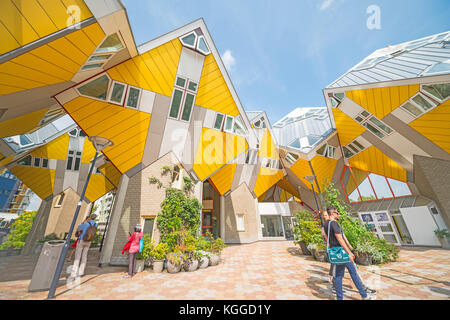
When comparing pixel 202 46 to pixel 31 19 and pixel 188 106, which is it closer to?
pixel 188 106

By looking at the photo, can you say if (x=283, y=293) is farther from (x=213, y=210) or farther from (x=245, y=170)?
(x=213, y=210)

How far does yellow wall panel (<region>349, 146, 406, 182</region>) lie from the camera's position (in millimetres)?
13523

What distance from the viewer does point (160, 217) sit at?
852 centimetres

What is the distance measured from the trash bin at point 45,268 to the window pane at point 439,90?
1708cm

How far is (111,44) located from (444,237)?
828 inches

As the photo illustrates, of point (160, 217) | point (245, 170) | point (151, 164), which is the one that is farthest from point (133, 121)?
point (245, 170)

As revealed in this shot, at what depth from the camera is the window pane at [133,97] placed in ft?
26.1

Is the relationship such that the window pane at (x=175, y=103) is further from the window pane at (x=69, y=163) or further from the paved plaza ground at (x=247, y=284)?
the window pane at (x=69, y=163)

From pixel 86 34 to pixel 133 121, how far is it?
168 inches

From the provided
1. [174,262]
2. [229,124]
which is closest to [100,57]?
[229,124]

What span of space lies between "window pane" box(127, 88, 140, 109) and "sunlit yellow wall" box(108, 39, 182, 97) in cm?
28

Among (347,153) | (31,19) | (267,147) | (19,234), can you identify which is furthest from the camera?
(267,147)

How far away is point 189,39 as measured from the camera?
8734mm

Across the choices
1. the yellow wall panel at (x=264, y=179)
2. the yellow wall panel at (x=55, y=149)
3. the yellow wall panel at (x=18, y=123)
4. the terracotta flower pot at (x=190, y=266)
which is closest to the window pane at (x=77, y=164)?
the yellow wall panel at (x=55, y=149)
